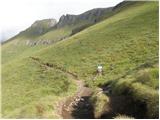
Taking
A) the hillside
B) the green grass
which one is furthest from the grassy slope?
the green grass

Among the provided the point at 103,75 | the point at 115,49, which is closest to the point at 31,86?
the point at 103,75

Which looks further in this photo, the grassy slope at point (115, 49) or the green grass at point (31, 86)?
the grassy slope at point (115, 49)

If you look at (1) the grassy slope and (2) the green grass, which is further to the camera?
(1) the grassy slope

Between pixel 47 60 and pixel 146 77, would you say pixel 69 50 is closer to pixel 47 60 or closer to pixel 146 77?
pixel 47 60

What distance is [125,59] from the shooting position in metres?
49.1

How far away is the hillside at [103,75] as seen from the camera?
18.6m

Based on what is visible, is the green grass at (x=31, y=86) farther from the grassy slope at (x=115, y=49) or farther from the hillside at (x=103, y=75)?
the grassy slope at (x=115, y=49)

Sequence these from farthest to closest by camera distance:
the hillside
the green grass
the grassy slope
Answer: the grassy slope, the green grass, the hillside

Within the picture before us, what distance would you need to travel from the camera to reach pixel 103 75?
4184 cm

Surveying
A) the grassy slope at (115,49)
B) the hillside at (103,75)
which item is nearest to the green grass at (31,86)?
the hillside at (103,75)

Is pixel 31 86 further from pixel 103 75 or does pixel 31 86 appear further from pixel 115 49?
pixel 115 49

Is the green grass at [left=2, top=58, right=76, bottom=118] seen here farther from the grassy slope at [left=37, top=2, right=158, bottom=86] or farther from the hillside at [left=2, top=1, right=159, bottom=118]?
the grassy slope at [left=37, top=2, right=158, bottom=86]

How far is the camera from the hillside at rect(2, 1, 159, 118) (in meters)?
18.6

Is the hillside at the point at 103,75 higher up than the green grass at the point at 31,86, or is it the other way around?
the hillside at the point at 103,75
